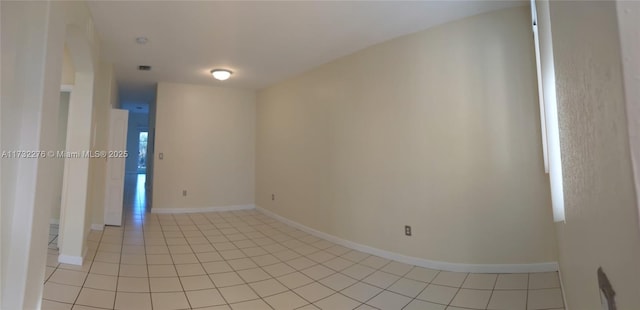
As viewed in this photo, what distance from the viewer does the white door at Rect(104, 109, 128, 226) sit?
13.3 feet

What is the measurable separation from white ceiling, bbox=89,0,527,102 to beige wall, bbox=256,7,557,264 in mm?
279

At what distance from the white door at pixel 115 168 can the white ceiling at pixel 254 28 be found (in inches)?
33.8

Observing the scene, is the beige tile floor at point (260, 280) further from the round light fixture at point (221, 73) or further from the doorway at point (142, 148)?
the doorway at point (142, 148)

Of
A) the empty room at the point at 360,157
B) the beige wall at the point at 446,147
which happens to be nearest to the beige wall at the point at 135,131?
the empty room at the point at 360,157

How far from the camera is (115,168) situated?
4.18 meters

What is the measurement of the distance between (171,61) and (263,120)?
79.1 inches

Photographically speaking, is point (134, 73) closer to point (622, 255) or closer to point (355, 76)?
point (355, 76)

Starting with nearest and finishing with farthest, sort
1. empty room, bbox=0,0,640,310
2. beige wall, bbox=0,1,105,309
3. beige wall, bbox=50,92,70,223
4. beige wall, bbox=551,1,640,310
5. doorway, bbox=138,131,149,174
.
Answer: beige wall, bbox=551,1,640,310 → empty room, bbox=0,0,640,310 → beige wall, bbox=0,1,105,309 → beige wall, bbox=50,92,70,223 → doorway, bbox=138,131,149,174

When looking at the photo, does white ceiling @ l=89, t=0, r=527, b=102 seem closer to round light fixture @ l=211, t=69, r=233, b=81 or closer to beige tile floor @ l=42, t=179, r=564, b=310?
round light fixture @ l=211, t=69, r=233, b=81

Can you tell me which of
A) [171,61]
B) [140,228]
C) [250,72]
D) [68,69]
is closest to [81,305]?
[140,228]

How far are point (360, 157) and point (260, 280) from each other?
69.4 inches

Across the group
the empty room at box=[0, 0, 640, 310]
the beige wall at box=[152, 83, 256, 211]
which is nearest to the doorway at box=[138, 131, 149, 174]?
the beige wall at box=[152, 83, 256, 211]

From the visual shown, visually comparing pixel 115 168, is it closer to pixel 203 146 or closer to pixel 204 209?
pixel 203 146

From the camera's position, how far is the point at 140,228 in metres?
4.07
